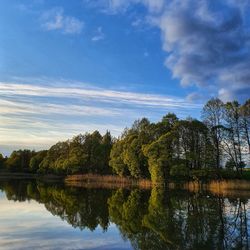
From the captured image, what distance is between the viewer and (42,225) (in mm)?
26125

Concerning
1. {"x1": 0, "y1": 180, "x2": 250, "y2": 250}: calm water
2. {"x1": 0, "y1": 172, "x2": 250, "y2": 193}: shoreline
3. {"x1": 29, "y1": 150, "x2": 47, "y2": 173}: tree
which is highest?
{"x1": 29, "y1": 150, "x2": 47, "y2": 173}: tree

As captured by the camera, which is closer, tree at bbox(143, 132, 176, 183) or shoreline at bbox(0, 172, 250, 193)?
shoreline at bbox(0, 172, 250, 193)

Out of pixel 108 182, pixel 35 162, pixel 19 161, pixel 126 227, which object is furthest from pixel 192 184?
pixel 19 161

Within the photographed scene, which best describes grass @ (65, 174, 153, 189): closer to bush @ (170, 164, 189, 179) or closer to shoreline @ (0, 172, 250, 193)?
shoreline @ (0, 172, 250, 193)

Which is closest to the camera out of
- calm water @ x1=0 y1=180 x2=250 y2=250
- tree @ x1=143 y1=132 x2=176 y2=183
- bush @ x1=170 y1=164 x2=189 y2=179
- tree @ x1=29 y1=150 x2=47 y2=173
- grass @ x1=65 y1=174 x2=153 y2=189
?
calm water @ x1=0 y1=180 x2=250 y2=250

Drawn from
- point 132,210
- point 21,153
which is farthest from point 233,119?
point 21,153

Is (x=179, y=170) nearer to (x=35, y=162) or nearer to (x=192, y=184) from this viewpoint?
(x=192, y=184)

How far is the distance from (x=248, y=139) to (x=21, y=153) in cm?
10988

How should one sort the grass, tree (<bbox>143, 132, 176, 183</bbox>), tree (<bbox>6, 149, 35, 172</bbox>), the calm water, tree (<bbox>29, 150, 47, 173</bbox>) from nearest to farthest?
the calm water < tree (<bbox>143, 132, 176, 183</bbox>) < the grass < tree (<bbox>29, 150, 47, 173</bbox>) < tree (<bbox>6, 149, 35, 172</bbox>)

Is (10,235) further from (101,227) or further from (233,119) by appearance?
(233,119)

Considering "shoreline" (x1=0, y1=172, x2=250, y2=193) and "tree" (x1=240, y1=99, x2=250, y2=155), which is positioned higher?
"tree" (x1=240, y1=99, x2=250, y2=155)

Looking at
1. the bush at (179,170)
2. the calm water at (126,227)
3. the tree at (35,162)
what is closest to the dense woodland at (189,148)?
the bush at (179,170)

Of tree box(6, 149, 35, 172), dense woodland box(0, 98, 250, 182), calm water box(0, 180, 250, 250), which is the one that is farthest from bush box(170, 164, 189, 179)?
tree box(6, 149, 35, 172)

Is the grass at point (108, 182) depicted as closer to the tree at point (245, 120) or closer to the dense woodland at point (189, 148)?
the dense woodland at point (189, 148)
